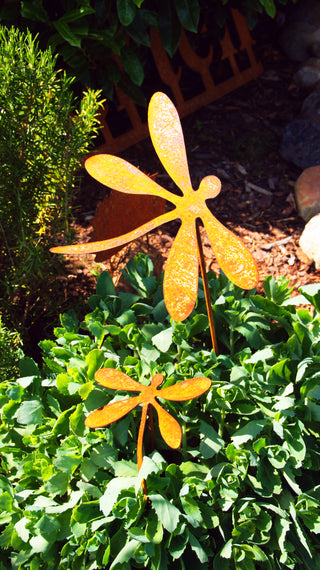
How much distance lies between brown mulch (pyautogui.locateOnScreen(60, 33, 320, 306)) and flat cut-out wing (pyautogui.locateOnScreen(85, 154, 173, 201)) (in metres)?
0.99

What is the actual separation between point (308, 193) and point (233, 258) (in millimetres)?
2031

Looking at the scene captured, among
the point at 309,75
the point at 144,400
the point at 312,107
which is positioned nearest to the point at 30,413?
the point at 144,400

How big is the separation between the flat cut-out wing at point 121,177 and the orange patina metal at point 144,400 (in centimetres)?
44

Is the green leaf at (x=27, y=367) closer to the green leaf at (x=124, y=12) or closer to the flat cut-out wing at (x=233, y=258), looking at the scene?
the flat cut-out wing at (x=233, y=258)

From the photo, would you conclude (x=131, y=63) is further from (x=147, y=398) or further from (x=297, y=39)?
(x=147, y=398)

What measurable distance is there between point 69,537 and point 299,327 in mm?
802

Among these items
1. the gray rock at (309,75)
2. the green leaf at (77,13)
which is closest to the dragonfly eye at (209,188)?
the green leaf at (77,13)

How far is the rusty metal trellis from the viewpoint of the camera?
3334 mm

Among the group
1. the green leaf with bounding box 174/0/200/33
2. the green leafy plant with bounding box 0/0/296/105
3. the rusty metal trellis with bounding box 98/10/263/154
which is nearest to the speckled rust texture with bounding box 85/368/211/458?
the green leafy plant with bounding box 0/0/296/105

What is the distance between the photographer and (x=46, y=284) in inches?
81.6

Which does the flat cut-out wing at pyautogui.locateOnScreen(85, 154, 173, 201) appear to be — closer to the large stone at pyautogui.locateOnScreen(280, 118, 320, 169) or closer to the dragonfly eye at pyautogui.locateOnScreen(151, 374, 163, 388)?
the dragonfly eye at pyautogui.locateOnScreen(151, 374, 163, 388)

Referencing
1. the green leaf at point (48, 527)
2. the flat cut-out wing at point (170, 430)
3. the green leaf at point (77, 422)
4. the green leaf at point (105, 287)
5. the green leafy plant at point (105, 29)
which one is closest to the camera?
the flat cut-out wing at point (170, 430)

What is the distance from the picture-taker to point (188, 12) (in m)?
2.95

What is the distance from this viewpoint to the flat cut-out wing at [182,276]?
3.52 ft
